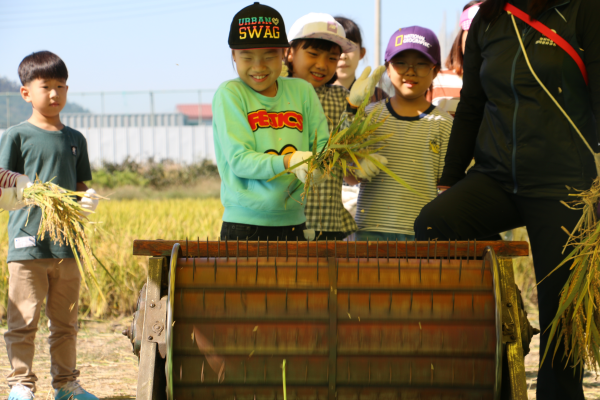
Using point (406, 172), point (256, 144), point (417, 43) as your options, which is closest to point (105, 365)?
point (256, 144)

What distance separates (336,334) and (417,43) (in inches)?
76.1

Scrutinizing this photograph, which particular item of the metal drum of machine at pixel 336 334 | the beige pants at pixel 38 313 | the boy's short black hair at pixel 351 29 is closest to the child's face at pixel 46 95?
the beige pants at pixel 38 313

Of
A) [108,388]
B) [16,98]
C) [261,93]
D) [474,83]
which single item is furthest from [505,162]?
[16,98]

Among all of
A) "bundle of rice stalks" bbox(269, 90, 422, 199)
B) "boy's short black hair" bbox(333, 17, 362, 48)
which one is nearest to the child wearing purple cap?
"bundle of rice stalks" bbox(269, 90, 422, 199)

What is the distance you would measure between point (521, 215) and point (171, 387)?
1518 millimetres

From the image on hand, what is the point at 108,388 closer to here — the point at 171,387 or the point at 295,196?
the point at 295,196

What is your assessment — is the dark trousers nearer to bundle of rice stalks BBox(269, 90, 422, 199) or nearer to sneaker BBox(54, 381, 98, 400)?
bundle of rice stalks BBox(269, 90, 422, 199)

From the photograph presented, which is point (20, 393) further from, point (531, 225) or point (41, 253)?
point (531, 225)

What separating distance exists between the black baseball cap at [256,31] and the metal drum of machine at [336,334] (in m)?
1.25

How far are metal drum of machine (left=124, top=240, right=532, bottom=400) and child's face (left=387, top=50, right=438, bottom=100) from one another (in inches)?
64.2

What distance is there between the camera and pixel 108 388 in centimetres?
333

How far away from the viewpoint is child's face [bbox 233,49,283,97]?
263 centimetres

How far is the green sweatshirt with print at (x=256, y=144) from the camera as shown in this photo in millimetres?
2527

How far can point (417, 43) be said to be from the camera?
3.07 m
